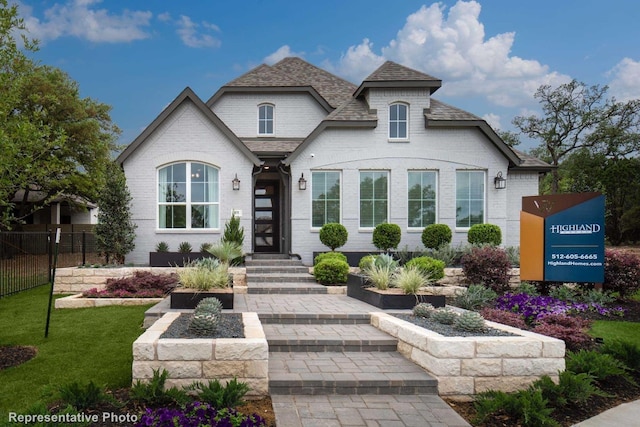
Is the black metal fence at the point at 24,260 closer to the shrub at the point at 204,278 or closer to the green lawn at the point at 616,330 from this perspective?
the shrub at the point at 204,278

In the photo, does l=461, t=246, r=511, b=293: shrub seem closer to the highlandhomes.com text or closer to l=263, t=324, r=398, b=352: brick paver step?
l=263, t=324, r=398, b=352: brick paver step

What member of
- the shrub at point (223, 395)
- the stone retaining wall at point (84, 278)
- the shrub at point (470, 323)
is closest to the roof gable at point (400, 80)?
the stone retaining wall at point (84, 278)

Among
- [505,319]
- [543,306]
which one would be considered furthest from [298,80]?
[505,319]

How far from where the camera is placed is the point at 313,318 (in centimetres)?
771

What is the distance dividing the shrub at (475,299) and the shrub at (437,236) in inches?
173

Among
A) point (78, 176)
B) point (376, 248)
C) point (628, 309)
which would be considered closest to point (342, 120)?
point (376, 248)

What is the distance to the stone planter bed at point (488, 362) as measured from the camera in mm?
5047

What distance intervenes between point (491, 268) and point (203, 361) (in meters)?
7.98

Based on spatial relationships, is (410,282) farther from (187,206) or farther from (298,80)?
(298,80)

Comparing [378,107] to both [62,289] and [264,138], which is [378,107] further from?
[62,289]

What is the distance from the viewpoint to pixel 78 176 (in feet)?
78.3

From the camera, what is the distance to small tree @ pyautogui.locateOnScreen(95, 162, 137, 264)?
41.9 ft

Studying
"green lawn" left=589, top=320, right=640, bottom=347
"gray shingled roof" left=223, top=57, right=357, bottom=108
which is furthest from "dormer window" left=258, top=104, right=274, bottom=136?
"green lawn" left=589, top=320, right=640, bottom=347

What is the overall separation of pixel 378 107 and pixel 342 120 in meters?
1.36
